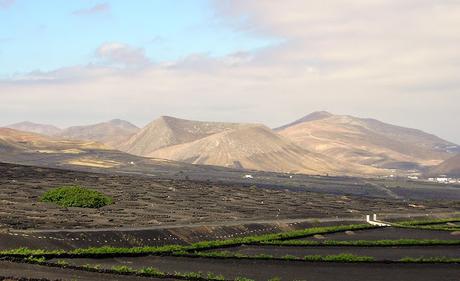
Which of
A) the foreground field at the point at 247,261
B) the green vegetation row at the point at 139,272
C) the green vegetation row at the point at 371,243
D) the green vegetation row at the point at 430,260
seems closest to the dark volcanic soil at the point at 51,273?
the foreground field at the point at 247,261

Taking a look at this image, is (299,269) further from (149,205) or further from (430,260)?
(149,205)

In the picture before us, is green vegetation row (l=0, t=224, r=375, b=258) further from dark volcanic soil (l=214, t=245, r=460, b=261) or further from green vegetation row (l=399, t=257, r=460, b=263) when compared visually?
green vegetation row (l=399, t=257, r=460, b=263)

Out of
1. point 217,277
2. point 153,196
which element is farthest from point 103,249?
point 153,196

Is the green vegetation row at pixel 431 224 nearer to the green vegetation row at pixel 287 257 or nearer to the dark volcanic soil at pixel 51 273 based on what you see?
the green vegetation row at pixel 287 257

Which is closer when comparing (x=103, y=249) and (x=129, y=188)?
(x=103, y=249)

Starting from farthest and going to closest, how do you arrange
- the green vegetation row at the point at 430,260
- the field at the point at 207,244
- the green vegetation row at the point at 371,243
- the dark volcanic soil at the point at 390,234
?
the dark volcanic soil at the point at 390,234 → the green vegetation row at the point at 371,243 → the green vegetation row at the point at 430,260 → the field at the point at 207,244

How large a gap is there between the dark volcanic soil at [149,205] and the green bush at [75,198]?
1712mm

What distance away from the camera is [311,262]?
47.8m

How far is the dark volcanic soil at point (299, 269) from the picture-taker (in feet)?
139

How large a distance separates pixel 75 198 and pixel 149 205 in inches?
484

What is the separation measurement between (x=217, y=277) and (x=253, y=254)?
12418 millimetres

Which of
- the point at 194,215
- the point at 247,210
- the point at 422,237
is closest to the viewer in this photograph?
the point at 422,237

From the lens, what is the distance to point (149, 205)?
90812 millimetres

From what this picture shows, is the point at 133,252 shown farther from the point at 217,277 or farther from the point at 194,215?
the point at 194,215
